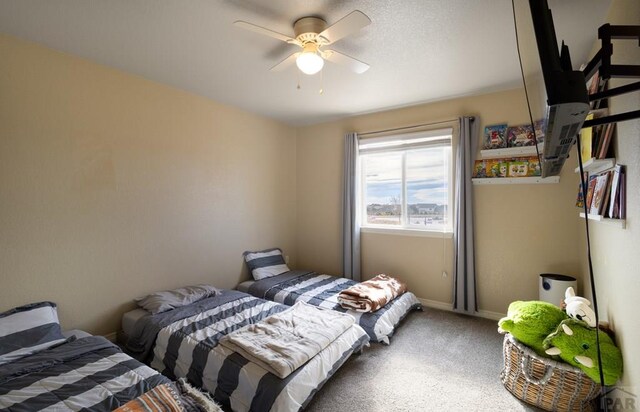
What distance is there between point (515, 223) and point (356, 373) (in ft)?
7.26

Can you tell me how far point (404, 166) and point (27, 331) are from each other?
375cm

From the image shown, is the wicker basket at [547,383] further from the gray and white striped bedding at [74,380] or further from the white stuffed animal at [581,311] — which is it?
the gray and white striped bedding at [74,380]

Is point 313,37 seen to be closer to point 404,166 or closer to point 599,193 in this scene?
point 599,193

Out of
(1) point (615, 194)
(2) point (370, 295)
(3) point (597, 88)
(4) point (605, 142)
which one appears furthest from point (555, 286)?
(3) point (597, 88)

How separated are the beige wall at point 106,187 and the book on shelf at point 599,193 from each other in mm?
3347

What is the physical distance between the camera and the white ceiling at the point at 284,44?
1725 millimetres

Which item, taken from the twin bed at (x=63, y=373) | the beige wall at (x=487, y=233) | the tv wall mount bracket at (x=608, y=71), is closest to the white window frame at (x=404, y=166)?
the beige wall at (x=487, y=233)

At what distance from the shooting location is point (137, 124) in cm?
271

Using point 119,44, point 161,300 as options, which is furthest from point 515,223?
point 119,44

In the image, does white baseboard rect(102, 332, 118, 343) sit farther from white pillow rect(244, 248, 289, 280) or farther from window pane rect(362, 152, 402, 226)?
window pane rect(362, 152, 402, 226)

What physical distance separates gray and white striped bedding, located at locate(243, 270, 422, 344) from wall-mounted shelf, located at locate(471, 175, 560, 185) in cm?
148

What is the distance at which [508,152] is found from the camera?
2898 mm

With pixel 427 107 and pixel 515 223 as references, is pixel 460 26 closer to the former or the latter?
pixel 427 107

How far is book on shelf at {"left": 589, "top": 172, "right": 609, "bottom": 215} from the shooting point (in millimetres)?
1673
